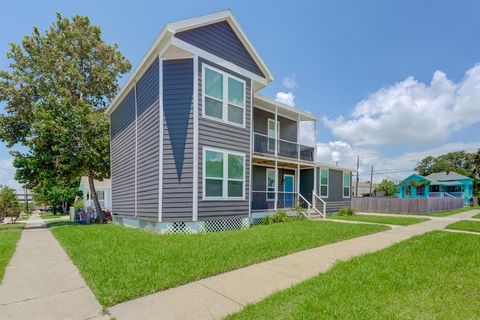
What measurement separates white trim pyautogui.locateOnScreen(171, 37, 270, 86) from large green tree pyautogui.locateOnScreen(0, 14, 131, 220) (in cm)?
913

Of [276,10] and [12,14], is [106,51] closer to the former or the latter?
[12,14]

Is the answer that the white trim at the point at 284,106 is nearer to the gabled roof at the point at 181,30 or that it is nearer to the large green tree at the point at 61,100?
the gabled roof at the point at 181,30

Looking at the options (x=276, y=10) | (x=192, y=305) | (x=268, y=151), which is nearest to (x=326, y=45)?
(x=276, y=10)

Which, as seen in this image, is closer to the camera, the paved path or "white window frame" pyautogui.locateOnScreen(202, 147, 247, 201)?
the paved path

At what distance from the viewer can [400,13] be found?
12.2 metres

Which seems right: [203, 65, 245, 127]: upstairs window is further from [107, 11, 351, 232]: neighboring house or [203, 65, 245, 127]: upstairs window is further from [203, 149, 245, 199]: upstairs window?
[203, 149, 245, 199]: upstairs window

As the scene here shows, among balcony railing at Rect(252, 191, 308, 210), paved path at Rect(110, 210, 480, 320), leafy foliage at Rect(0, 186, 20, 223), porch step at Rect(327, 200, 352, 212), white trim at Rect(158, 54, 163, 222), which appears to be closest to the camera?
paved path at Rect(110, 210, 480, 320)

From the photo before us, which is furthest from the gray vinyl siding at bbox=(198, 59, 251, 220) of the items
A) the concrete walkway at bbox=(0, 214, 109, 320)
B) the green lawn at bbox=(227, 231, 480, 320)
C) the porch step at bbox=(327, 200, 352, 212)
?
the porch step at bbox=(327, 200, 352, 212)

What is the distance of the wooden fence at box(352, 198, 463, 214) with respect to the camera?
21109 mm

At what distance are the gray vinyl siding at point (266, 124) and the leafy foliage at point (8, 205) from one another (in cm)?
2118

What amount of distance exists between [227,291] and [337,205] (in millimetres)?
15967

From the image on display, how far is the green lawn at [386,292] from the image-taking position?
3130 millimetres

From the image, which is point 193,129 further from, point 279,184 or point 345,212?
point 345,212

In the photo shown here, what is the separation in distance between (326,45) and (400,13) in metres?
3.61
